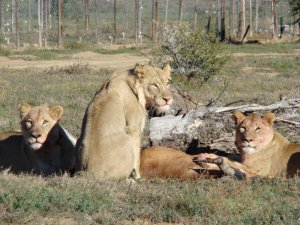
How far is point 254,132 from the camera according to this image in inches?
362

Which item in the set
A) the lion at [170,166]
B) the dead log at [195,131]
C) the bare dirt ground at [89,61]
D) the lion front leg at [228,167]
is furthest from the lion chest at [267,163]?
the bare dirt ground at [89,61]

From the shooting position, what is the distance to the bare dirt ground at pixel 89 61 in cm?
3650

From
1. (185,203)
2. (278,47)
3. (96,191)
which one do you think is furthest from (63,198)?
(278,47)

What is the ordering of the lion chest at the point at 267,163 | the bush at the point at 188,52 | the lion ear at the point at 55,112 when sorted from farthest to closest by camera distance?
the bush at the point at 188,52 < the lion ear at the point at 55,112 < the lion chest at the point at 267,163

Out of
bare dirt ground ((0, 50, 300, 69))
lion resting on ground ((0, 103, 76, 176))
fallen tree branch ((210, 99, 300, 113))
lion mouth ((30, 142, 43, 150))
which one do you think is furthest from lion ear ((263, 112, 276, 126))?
bare dirt ground ((0, 50, 300, 69))

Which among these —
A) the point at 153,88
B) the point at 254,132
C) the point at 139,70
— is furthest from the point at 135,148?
the point at 254,132

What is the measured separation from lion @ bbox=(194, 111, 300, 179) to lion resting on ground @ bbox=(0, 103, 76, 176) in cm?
176

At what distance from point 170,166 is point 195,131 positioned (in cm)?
182

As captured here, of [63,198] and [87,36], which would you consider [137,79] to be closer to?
[63,198]

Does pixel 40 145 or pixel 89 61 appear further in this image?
pixel 89 61

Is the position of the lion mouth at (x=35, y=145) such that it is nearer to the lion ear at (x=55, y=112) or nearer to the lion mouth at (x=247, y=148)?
the lion ear at (x=55, y=112)

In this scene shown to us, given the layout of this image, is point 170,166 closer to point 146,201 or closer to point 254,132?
point 254,132

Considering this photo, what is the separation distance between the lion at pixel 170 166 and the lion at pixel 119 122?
319mm

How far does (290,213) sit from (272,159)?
2310mm
